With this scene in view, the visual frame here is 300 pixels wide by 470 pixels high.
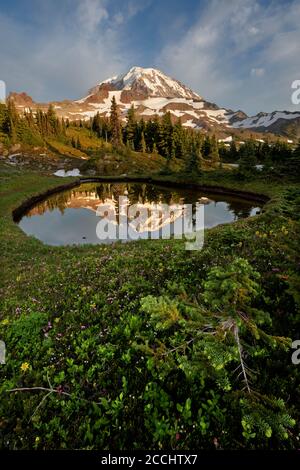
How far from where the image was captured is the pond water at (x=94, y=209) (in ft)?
92.1

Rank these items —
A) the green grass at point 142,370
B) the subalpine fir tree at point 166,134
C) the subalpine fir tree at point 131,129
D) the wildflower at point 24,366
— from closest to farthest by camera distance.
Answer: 1. the green grass at point 142,370
2. the wildflower at point 24,366
3. the subalpine fir tree at point 166,134
4. the subalpine fir tree at point 131,129

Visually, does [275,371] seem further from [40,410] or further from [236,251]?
[236,251]

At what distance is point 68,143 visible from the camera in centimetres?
13888

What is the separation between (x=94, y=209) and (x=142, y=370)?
3671 cm

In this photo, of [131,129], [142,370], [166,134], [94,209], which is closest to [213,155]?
[166,134]

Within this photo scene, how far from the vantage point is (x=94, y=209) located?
40.4 m

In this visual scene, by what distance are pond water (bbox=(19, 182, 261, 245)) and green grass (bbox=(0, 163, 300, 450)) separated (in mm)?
17550

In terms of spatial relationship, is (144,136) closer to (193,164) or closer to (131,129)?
(131,129)

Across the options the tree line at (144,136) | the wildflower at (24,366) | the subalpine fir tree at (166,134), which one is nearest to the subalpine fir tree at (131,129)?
the tree line at (144,136)

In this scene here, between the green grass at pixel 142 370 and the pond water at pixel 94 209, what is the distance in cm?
1755

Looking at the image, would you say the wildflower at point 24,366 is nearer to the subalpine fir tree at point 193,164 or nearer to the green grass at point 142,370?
the green grass at point 142,370

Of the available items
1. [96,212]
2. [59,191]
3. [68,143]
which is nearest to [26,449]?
[96,212]

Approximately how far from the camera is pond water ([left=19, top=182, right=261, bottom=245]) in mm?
28078
